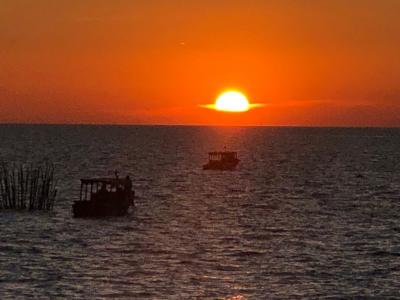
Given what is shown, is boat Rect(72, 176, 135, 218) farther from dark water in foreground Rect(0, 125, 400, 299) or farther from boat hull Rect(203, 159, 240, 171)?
boat hull Rect(203, 159, 240, 171)

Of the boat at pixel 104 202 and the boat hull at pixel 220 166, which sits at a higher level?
the boat hull at pixel 220 166

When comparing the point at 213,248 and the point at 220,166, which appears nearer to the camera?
the point at 213,248

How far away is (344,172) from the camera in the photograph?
161000 mm

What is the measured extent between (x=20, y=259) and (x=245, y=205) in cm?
4360

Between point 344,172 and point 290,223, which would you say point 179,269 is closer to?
point 290,223

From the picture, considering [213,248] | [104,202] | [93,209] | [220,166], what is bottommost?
[213,248]

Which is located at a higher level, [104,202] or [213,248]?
[104,202]

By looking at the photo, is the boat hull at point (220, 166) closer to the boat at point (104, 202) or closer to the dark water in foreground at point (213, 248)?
the dark water in foreground at point (213, 248)

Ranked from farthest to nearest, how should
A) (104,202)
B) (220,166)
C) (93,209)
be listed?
(220,166) → (104,202) → (93,209)

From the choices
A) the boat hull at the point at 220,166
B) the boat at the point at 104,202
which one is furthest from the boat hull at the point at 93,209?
the boat hull at the point at 220,166

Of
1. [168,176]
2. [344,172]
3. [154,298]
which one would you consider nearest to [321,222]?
[154,298]

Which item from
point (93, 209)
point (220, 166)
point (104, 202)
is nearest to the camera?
point (93, 209)

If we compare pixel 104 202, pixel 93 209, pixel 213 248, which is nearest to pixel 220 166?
pixel 104 202

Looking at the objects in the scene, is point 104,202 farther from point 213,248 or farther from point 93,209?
point 213,248
